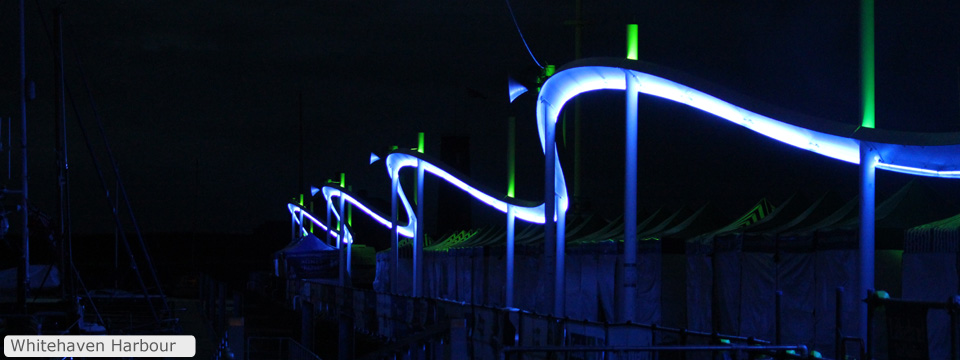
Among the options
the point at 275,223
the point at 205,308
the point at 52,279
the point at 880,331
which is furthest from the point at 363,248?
the point at 275,223

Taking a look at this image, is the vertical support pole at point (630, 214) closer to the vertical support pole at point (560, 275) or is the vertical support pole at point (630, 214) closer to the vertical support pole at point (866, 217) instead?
the vertical support pole at point (560, 275)

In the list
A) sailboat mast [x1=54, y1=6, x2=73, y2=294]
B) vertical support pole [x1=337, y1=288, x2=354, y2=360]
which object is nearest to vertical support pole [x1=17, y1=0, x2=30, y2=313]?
sailboat mast [x1=54, y1=6, x2=73, y2=294]

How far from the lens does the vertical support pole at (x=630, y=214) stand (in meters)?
19.5

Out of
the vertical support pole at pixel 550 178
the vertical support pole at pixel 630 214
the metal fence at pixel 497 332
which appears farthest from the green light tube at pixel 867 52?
the vertical support pole at pixel 550 178

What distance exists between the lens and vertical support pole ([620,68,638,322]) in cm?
1948

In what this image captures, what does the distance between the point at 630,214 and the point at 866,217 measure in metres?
5.04

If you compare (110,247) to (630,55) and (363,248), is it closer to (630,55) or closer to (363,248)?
(363,248)

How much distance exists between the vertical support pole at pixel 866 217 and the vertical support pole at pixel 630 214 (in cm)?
463

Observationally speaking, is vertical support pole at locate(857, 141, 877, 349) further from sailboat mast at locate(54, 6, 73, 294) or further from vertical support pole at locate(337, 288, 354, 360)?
sailboat mast at locate(54, 6, 73, 294)

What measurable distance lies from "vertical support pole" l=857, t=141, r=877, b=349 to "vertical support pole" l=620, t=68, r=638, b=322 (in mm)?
4634

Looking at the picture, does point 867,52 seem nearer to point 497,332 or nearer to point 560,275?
point 497,332

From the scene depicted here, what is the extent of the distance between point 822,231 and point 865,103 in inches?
204

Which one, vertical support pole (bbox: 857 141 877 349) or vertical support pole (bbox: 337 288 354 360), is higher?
vertical support pole (bbox: 857 141 877 349)

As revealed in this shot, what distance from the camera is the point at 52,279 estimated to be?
31984 millimetres
